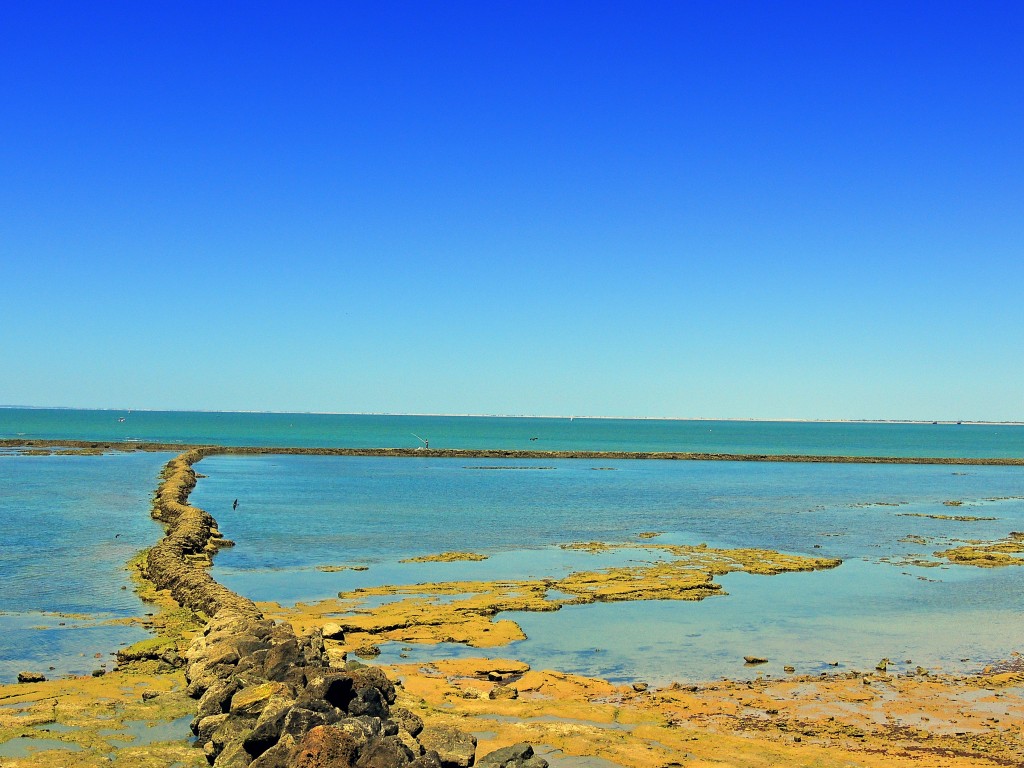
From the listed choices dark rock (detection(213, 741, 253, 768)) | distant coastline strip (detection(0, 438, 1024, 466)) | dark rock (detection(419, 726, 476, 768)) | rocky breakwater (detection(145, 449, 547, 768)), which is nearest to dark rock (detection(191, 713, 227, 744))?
rocky breakwater (detection(145, 449, 547, 768))

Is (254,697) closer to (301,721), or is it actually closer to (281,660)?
(281,660)

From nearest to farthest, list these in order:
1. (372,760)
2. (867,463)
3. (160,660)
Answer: (372,760)
(160,660)
(867,463)

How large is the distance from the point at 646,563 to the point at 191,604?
14.4 meters

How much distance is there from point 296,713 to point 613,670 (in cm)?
720

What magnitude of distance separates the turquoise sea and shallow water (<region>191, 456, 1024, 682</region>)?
10 cm

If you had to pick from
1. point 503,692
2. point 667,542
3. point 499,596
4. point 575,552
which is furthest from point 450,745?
point 667,542

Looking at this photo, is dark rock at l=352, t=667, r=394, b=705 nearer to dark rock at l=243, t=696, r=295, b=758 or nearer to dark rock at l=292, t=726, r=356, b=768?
dark rock at l=243, t=696, r=295, b=758

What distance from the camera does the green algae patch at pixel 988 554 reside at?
3058 centimetres

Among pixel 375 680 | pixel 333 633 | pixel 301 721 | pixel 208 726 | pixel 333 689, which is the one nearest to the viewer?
pixel 301 721

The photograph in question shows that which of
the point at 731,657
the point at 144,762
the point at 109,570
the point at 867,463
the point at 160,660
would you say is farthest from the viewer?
the point at 867,463

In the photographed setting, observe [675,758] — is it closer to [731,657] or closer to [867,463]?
[731,657]

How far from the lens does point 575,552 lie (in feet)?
103

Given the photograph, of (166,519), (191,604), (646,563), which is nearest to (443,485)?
(166,519)

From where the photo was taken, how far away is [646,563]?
29.0 meters
